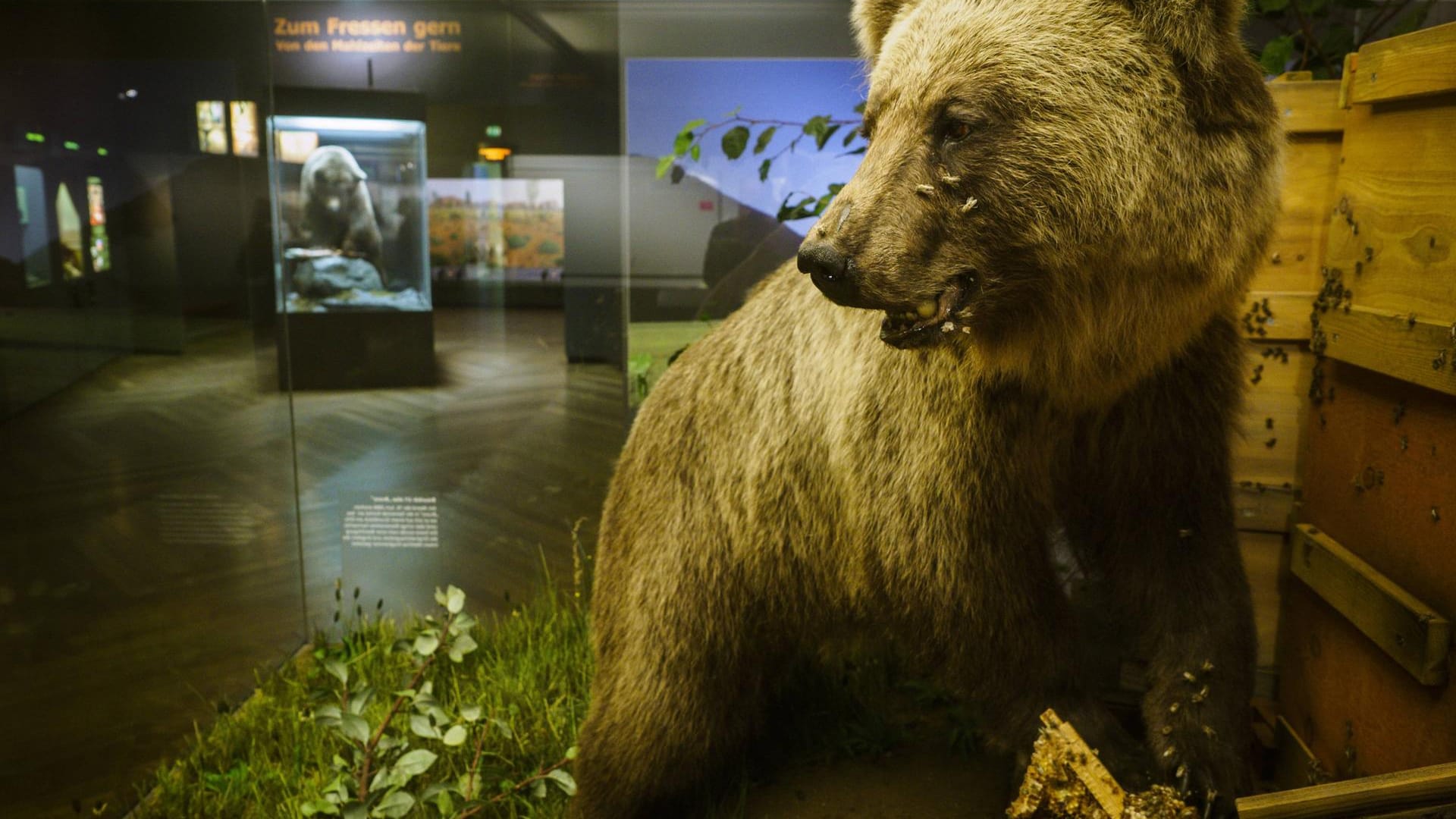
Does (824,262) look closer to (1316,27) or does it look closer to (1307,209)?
(1307,209)

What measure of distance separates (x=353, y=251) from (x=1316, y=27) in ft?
10.3

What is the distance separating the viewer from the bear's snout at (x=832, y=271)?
141cm

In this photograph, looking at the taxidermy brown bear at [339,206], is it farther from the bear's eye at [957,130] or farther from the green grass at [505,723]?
the bear's eye at [957,130]

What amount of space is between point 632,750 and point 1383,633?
1602 mm

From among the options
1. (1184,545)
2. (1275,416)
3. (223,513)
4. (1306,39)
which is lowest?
(223,513)

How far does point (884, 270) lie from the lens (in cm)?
142

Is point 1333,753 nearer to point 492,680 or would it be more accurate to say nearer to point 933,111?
point 933,111

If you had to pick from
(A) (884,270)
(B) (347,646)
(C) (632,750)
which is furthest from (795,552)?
(B) (347,646)

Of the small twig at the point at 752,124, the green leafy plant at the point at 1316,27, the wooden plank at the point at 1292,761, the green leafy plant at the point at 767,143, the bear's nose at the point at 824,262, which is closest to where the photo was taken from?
the bear's nose at the point at 824,262

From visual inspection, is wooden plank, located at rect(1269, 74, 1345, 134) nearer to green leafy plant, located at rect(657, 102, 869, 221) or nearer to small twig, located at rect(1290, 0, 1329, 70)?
small twig, located at rect(1290, 0, 1329, 70)

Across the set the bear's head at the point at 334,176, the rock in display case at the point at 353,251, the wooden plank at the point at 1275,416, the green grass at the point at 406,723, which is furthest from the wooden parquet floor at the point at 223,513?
the wooden plank at the point at 1275,416

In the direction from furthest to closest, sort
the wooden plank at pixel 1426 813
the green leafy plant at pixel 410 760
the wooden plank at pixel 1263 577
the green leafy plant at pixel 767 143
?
the green leafy plant at pixel 767 143
the wooden plank at pixel 1263 577
the green leafy plant at pixel 410 760
the wooden plank at pixel 1426 813

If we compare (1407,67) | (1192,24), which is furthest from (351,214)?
(1407,67)

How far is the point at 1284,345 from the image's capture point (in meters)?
2.45
